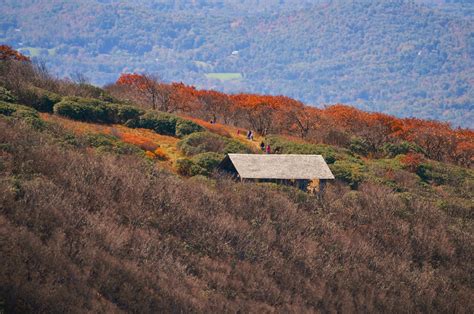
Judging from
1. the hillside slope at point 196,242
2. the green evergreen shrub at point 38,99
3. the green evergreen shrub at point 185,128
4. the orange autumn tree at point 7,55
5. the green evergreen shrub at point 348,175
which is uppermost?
the orange autumn tree at point 7,55

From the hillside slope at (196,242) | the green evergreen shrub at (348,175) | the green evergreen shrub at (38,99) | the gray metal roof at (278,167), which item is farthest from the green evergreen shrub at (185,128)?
the hillside slope at (196,242)

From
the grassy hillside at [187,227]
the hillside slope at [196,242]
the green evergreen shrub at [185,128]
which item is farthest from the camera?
the green evergreen shrub at [185,128]

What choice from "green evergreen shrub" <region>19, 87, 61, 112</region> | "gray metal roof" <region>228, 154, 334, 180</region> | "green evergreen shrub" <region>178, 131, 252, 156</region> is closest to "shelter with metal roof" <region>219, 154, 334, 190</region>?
"gray metal roof" <region>228, 154, 334, 180</region>

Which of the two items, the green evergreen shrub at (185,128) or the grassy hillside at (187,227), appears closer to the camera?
the grassy hillside at (187,227)

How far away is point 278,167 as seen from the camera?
37.7m

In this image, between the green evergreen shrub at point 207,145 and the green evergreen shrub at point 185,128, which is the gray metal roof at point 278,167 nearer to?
the green evergreen shrub at point 207,145

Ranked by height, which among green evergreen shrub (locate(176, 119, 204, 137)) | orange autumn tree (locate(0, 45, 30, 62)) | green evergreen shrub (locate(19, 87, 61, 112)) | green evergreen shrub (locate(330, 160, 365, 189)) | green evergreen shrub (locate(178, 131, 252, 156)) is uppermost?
orange autumn tree (locate(0, 45, 30, 62))

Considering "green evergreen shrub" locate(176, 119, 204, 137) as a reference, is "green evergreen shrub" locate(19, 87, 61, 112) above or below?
above

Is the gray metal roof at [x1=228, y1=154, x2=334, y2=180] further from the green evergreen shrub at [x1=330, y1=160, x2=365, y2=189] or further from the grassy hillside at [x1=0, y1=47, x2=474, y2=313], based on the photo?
the green evergreen shrub at [x1=330, y1=160, x2=365, y2=189]

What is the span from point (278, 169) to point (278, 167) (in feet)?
0.56

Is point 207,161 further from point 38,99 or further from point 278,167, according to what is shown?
point 38,99

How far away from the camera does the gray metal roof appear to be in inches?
1449

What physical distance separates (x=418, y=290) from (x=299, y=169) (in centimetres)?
1017

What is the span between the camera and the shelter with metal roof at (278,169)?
36.8 metres
